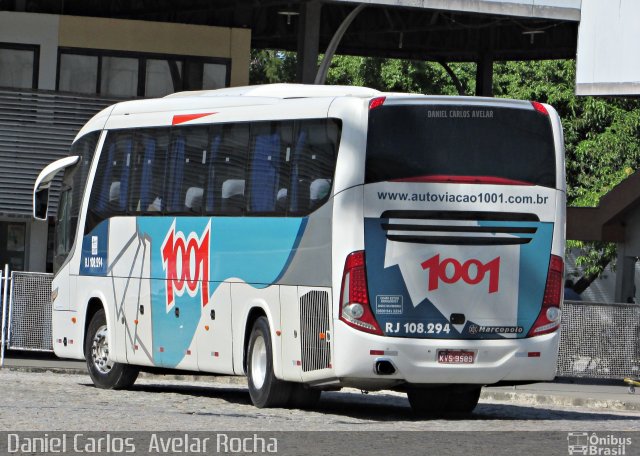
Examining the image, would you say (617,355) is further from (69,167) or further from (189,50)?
(189,50)

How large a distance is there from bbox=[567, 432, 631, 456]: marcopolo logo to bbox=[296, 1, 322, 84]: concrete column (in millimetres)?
16047

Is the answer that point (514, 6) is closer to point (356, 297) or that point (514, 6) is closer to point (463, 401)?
point (463, 401)

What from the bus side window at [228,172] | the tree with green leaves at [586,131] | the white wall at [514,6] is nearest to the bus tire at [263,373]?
the bus side window at [228,172]

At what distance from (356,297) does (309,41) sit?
14238 mm

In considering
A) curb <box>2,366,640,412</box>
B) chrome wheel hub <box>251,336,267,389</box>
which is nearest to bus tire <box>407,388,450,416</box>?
chrome wheel hub <box>251,336,267,389</box>

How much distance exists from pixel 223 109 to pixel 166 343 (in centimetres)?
304

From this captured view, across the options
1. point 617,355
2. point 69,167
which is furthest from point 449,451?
point 617,355

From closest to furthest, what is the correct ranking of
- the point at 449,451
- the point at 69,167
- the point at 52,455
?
the point at 52,455 < the point at 449,451 < the point at 69,167

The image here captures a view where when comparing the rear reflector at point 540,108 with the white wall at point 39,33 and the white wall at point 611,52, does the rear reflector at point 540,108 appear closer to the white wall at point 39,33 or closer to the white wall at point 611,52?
the white wall at point 611,52

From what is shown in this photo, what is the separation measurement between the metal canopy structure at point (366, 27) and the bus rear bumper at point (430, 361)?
514 inches

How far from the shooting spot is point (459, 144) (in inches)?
627

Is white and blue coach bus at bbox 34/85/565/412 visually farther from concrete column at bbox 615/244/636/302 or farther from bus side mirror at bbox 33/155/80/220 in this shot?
concrete column at bbox 615/244/636/302

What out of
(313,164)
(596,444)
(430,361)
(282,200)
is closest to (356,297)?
(430,361)

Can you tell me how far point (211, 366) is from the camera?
18.0 m
